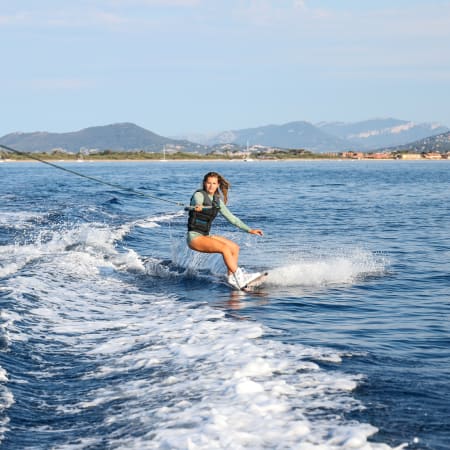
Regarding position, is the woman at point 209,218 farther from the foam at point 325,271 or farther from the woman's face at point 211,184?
the foam at point 325,271

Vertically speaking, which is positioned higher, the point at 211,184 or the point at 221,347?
the point at 211,184

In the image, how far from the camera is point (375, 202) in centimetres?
3600

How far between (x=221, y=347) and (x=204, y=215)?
4.16 m

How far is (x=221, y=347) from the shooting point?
8125 mm

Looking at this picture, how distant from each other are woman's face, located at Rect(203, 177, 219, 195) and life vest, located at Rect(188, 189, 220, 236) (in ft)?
0.25

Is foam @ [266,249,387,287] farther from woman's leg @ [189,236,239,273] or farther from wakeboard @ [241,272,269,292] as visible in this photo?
woman's leg @ [189,236,239,273]

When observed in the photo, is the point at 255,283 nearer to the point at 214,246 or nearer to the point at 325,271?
the point at 214,246

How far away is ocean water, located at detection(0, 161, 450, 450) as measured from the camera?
224 inches

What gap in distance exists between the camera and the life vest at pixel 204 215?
39.2ft

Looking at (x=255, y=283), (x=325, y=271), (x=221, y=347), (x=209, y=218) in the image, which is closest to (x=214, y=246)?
(x=209, y=218)

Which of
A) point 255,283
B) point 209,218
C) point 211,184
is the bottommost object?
point 255,283

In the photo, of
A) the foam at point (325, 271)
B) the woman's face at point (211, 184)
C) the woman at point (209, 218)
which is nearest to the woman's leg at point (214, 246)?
the woman at point (209, 218)

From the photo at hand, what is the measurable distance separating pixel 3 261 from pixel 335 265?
6622 mm

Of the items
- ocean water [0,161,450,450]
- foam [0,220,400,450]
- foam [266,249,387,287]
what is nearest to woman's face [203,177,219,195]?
ocean water [0,161,450,450]
